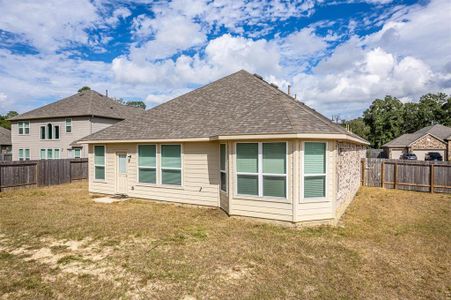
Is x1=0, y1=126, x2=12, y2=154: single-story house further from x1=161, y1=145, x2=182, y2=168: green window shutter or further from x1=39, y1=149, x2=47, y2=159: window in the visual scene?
x1=161, y1=145, x2=182, y2=168: green window shutter

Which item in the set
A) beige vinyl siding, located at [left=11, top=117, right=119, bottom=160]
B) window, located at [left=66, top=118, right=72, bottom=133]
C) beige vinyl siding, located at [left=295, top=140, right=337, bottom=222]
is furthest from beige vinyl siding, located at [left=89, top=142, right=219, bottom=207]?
window, located at [left=66, top=118, right=72, bottom=133]

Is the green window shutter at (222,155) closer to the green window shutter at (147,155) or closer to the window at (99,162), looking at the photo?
the green window shutter at (147,155)

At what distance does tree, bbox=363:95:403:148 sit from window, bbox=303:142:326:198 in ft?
184

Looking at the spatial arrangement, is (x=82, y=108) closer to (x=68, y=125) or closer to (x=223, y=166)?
(x=68, y=125)

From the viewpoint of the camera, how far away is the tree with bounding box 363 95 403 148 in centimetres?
5519

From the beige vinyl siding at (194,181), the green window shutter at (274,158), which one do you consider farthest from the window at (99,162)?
the green window shutter at (274,158)

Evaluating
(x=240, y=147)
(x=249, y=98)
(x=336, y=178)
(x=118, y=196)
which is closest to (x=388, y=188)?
(x=336, y=178)

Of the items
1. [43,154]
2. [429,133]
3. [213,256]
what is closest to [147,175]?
[213,256]

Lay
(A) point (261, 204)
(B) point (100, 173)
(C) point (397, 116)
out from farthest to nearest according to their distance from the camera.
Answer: (C) point (397, 116)
(B) point (100, 173)
(A) point (261, 204)

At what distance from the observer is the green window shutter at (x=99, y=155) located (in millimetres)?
12398

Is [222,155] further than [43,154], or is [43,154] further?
[43,154]

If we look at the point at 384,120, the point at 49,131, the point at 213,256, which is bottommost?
the point at 213,256

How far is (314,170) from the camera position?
305 inches

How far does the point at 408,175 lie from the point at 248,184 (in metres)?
11.2
